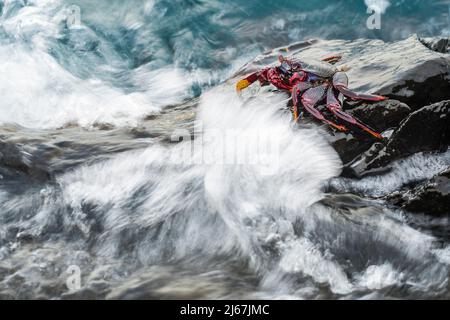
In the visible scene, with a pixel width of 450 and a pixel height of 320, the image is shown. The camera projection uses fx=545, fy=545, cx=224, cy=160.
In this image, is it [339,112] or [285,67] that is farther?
[285,67]

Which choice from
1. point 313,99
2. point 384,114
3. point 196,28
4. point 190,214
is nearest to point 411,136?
point 384,114

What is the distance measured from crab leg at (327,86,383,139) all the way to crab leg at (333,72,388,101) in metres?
0.09

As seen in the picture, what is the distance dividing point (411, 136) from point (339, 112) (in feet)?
2.16

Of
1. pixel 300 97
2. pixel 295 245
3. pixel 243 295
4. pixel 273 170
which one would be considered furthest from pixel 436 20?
pixel 243 295

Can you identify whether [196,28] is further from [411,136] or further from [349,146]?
[411,136]

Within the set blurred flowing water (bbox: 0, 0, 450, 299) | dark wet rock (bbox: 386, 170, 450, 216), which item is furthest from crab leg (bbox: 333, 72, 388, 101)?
dark wet rock (bbox: 386, 170, 450, 216)

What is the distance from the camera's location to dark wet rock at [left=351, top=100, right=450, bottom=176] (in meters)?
4.68

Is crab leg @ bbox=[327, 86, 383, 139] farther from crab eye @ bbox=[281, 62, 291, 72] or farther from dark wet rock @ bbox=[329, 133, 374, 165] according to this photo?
crab eye @ bbox=[281, 62, 291, 72]

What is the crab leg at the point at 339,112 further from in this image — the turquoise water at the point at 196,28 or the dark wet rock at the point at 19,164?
the turquoise water at the point at 196,28

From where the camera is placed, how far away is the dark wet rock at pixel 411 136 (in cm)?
468

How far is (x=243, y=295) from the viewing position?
146 inches

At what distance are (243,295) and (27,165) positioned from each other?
2.51m

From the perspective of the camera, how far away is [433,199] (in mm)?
4301
